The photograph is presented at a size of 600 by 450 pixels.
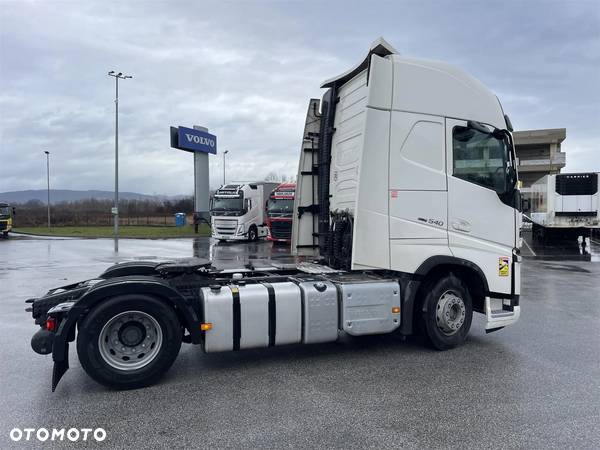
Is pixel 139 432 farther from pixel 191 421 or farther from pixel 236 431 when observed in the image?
pixel 236 431

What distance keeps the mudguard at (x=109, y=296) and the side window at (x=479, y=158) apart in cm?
363

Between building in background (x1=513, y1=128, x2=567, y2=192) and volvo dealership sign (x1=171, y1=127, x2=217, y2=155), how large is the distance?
133 ft

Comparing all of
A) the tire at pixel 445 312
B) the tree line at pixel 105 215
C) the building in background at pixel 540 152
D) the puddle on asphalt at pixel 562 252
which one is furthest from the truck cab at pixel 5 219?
the building in background at pixel 540 152

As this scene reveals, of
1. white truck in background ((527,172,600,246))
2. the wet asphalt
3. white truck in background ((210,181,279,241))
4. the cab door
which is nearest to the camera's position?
the wet asphalt

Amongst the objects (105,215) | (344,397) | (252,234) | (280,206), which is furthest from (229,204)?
(105,215)

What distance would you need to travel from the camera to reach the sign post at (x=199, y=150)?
3316 cm

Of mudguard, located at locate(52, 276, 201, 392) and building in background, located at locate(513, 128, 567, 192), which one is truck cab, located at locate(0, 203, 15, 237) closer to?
mudguard, located at locate(52, 276, 201, 392)

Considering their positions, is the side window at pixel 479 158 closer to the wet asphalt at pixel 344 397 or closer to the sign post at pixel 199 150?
the wet asphalt at pixel 344 397

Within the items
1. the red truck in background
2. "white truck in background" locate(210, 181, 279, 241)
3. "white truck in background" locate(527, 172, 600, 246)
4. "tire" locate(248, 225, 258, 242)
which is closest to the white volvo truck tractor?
the red truck in background

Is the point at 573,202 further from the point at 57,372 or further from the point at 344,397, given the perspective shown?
the point at 57,372

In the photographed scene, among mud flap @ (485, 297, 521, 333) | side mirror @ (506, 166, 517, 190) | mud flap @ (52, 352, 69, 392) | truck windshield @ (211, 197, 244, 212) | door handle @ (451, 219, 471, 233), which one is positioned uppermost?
truck windshield @ (211, 197, 244, 212)

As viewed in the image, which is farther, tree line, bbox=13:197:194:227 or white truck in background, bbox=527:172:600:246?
tree line, bbox=13:197:194:227

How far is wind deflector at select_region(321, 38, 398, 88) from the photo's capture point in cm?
584

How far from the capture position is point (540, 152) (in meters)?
62.6
